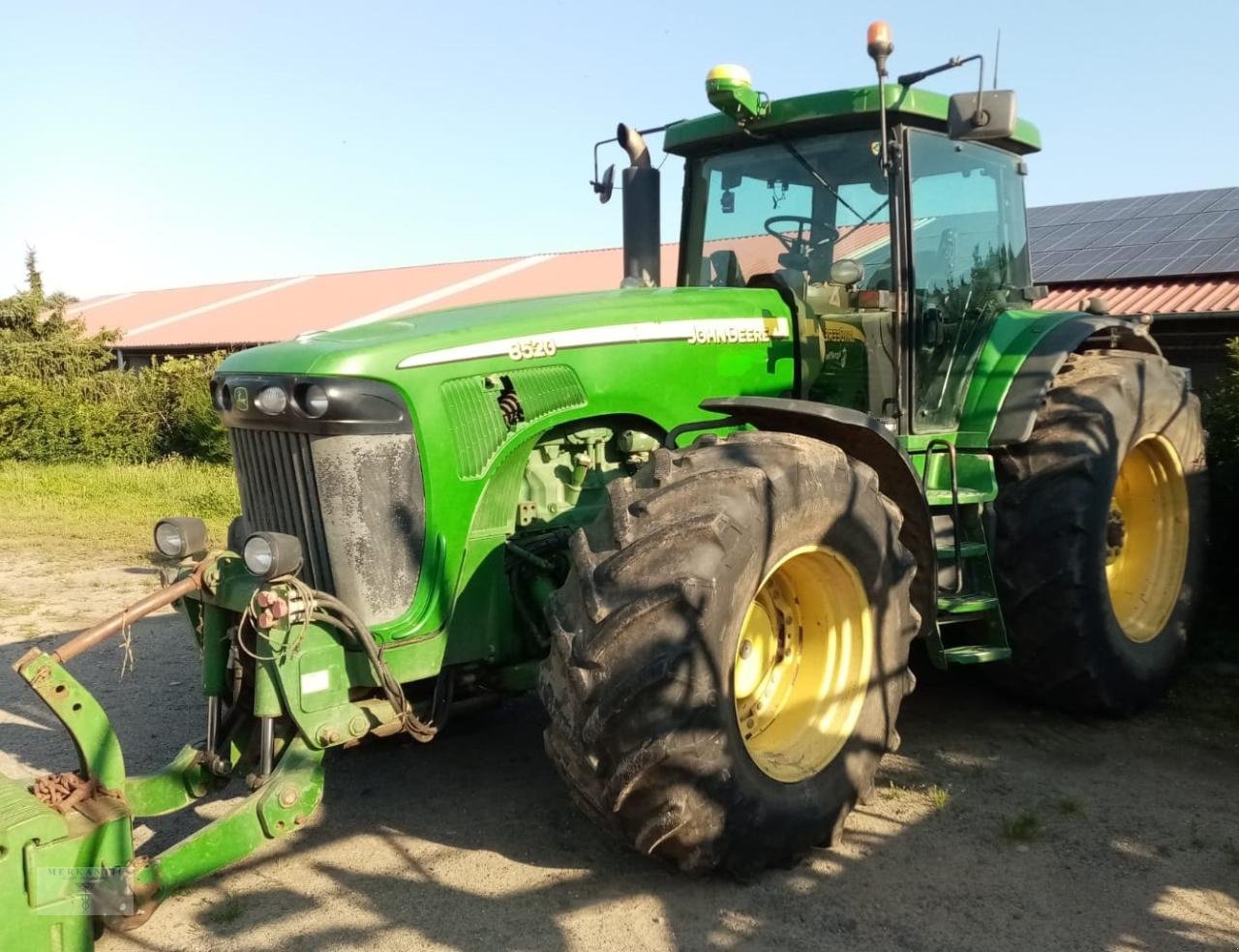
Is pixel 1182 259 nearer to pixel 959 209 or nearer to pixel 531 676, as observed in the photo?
pixel 959 209

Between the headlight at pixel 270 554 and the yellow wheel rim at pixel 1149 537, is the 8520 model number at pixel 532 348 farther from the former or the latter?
the yellow wheel rim at pixel 1149 537

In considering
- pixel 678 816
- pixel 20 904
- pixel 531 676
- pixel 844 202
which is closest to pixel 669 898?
pixel 678 816

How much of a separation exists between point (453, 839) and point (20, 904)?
152 cm

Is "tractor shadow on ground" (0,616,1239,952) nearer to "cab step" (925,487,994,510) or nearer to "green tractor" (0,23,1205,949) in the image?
"green tractor" (0,23,1205,949)

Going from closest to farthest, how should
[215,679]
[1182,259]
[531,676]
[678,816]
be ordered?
[678,816] < [215,679] < [531,676] < [1182,259]

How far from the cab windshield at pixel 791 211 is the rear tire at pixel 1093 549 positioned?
1064 mm

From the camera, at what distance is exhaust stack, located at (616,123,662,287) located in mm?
5398

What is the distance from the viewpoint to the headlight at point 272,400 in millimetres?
3744

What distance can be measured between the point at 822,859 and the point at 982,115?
270 centimetres

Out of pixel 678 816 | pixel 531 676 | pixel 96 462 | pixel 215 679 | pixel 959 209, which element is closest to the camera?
pixel 678 816

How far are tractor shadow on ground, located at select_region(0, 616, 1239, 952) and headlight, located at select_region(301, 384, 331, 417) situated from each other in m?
1.56

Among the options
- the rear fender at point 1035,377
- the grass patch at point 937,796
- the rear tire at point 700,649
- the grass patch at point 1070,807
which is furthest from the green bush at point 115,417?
the grass patch at point 1070,807

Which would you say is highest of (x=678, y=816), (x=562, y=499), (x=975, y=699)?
(x=562, y=499)

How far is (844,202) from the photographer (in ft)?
15.9
